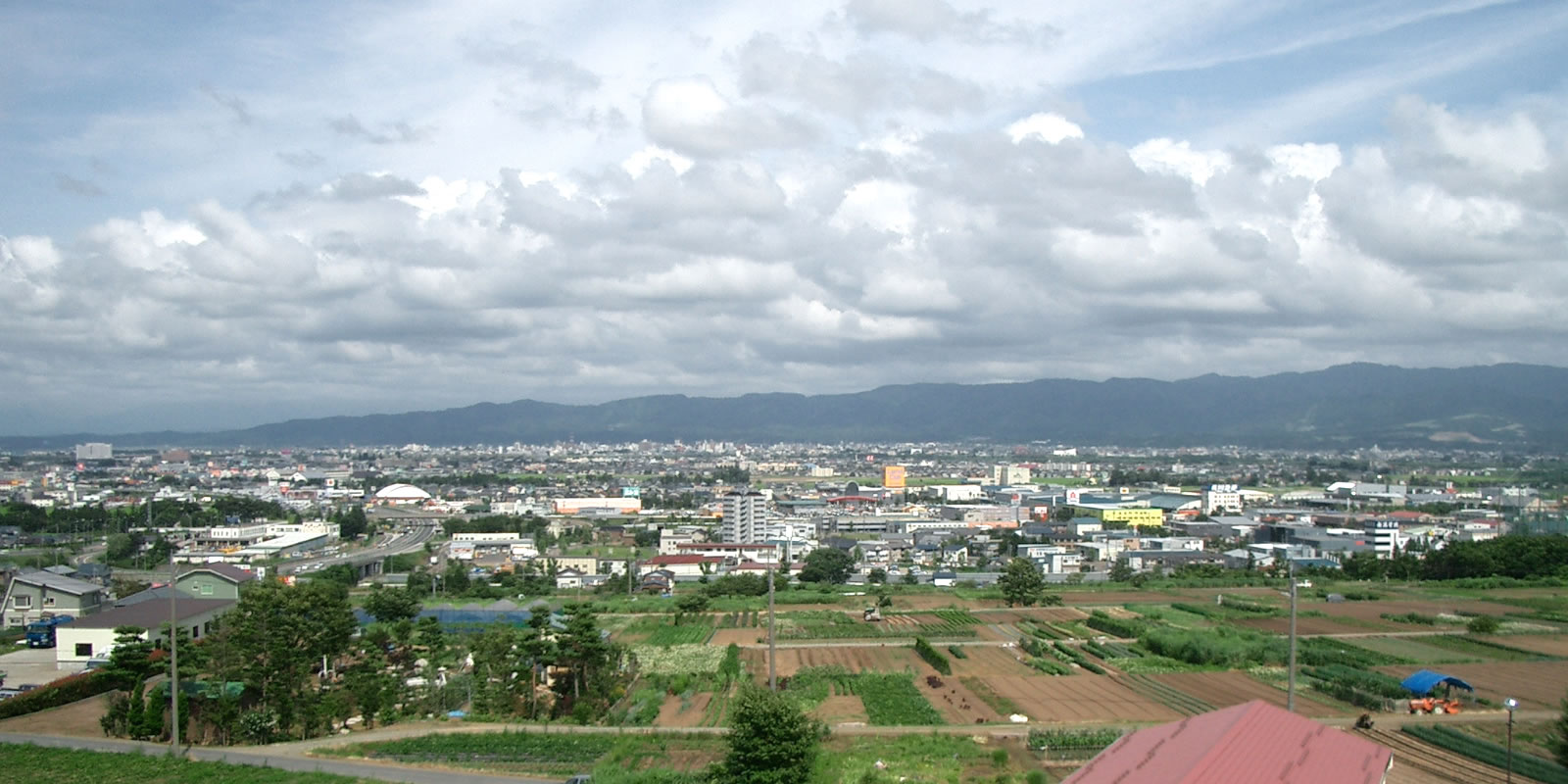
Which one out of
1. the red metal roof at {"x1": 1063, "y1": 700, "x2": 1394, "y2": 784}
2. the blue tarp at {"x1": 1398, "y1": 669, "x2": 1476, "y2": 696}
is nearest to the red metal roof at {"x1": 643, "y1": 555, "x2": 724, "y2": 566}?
the blue tarp at {"x1": 1398, "y1": 669, "x2": 1476, "y2": 696}

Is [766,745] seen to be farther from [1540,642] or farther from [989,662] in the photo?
[1540,642]

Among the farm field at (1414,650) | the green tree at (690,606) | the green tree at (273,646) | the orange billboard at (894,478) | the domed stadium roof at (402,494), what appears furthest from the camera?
the orange billboard at (894,478)

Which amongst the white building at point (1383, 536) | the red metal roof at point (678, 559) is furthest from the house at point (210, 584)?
the white building at point (1383, 536)

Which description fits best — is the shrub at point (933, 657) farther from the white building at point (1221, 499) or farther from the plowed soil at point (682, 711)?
the white building at point (1221, 499)

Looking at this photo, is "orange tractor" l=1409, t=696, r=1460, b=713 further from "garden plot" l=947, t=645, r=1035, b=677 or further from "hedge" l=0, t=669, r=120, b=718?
"hedge" l=0, t=669, r=120, b=718

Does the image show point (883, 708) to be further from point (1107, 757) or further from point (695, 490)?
point (695, 490)

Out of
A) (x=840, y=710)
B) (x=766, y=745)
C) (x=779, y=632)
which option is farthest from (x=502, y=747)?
(x=779, y=632)
